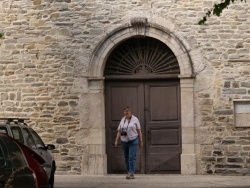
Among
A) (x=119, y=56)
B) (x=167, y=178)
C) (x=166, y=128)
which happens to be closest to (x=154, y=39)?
(x=119, y=56)

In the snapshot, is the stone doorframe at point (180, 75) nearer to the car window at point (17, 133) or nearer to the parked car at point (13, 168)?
the car window at point (17, 133)

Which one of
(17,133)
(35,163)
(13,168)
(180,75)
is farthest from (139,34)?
(13,168)

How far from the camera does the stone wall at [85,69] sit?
2056cm

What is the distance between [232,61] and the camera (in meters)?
20.6

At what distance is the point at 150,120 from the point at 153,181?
2.85m

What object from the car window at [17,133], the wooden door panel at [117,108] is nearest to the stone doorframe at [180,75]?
the wooden door panel at [117,108]

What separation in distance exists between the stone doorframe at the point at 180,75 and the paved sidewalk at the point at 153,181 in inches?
26.5

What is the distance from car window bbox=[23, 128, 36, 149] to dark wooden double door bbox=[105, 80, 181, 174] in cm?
551

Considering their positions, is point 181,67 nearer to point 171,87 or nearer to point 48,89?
point 171,87

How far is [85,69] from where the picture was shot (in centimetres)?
2123

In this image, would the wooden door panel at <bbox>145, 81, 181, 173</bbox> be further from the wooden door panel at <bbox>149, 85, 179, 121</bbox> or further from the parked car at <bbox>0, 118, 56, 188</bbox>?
the parked car at <bbox>0, 118, 56, 188</bbox>

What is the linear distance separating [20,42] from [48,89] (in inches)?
59.6

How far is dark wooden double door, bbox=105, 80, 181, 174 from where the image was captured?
21.3 m

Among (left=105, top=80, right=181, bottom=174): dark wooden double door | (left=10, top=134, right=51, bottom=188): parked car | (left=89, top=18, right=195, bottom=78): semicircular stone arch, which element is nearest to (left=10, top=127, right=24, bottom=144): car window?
(left=10, top=134, right=51, bottom=188): parked car
